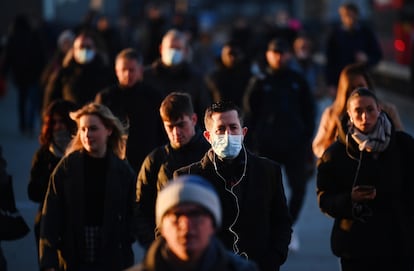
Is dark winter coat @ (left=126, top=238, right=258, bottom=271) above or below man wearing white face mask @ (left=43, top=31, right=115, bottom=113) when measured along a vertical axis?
below

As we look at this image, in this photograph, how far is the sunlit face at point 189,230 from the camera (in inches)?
183

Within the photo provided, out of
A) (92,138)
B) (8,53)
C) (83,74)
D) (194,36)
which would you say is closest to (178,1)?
(194,36)

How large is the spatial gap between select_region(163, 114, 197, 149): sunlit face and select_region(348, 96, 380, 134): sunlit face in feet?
3.00

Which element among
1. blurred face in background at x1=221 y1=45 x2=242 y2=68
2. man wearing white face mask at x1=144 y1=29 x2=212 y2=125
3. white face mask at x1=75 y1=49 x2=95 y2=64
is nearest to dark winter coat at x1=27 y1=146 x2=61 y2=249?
man wearing white face mask at x1=144 y1=29 x2=212 y2=125

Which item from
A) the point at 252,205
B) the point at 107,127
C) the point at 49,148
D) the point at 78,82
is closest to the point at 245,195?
the point at 252,205

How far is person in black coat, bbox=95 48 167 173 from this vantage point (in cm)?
995

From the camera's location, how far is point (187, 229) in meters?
4.64

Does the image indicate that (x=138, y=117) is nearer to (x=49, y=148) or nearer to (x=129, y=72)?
(x=129, y=72)

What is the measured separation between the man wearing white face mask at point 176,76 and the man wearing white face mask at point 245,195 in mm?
4308

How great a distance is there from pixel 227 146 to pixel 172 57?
4842mm

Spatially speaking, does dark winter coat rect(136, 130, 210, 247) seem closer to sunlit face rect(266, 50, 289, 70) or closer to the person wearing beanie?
the person wearing beanie

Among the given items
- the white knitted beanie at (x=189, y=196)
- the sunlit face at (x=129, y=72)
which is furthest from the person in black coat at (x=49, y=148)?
the white knitted beanie at (x=189, y=196)

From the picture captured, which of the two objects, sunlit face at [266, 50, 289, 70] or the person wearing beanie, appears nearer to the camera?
the person wearing beanie

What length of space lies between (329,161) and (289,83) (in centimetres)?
400
